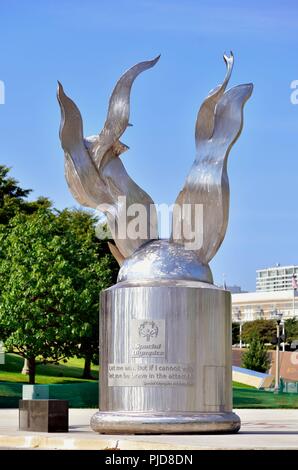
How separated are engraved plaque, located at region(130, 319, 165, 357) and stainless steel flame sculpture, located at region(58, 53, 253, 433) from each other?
19 millimetres

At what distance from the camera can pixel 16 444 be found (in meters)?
20.1

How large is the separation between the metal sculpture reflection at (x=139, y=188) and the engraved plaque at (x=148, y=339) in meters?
1.26

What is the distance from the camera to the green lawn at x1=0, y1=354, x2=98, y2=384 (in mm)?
58875

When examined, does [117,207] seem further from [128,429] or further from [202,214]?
[128,429]

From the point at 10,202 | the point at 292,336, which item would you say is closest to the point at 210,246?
the point at 10,202

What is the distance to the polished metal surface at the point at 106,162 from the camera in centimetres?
2205

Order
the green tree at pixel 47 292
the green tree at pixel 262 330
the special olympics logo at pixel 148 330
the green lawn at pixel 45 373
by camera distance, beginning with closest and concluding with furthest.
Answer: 1. the special olympics logo at pixel 148 330
2. the green tree at pixel 47 292
3. the green lawn at pixel 45 373
4. the green tree at pixel 262 330

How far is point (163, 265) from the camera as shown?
832 inches

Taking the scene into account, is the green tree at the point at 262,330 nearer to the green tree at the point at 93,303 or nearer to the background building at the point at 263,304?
the background building at the point at 263,304

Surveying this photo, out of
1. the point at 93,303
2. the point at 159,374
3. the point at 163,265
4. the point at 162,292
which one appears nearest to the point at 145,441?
the point at 159,374

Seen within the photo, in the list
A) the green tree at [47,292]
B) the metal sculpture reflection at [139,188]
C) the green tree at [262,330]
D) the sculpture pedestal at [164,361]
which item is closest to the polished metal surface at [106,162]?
the metal sculpture reflection at [139,188]

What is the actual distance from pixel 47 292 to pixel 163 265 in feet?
100

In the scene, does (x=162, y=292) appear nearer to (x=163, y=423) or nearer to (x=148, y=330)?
(x=148, y=330)

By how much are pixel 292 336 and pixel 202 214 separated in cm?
9812
